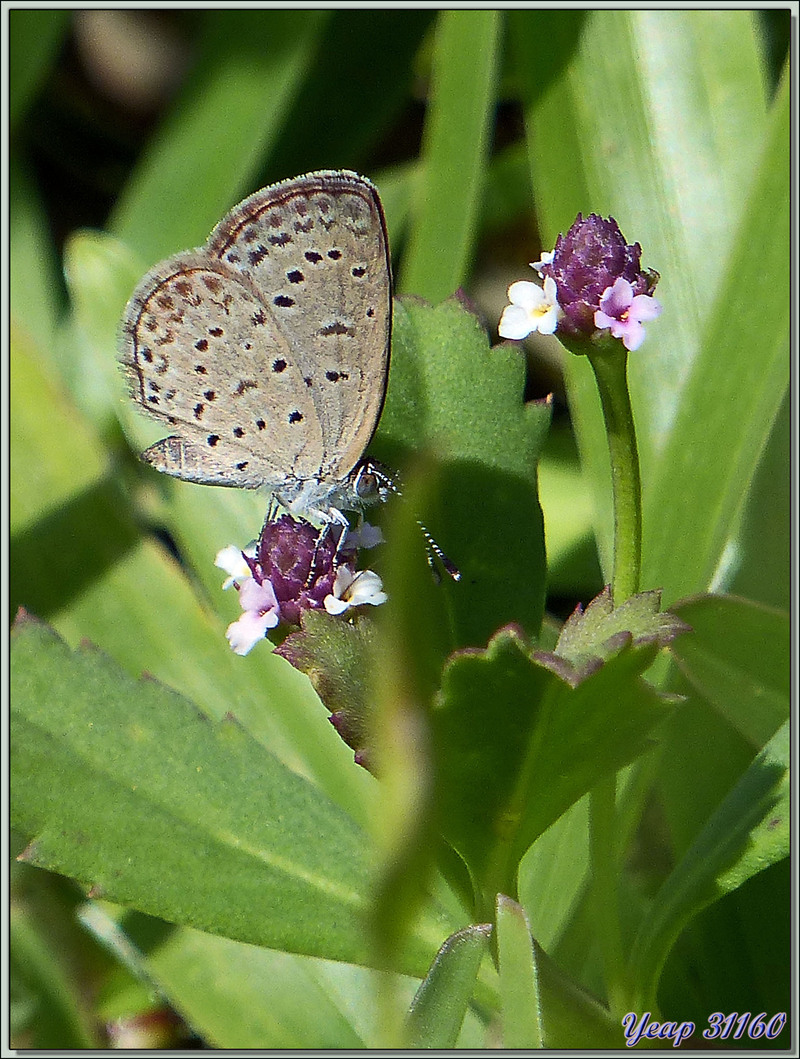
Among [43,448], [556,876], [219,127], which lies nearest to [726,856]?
[556,876]

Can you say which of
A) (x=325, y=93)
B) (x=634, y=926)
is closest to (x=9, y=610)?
(x=634, y=926)

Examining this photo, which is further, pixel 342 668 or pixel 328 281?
pixel 328 281

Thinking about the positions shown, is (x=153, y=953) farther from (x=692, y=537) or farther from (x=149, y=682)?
(x=692, y=537)

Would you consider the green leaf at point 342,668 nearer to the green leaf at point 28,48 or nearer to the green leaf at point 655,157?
the green leaf at point 655,157

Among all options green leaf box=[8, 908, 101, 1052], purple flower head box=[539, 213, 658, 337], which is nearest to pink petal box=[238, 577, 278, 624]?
purple flower head box=[539, 213, 658, 337]

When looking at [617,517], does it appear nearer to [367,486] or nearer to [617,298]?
[617,298]

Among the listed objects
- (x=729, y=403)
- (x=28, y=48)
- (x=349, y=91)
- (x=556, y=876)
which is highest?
(x=28, y=48)
